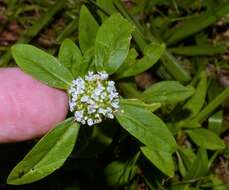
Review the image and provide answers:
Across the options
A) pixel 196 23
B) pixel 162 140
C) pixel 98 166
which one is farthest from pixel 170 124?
pixel 162 140

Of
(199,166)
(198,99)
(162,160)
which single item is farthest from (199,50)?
(162,160)

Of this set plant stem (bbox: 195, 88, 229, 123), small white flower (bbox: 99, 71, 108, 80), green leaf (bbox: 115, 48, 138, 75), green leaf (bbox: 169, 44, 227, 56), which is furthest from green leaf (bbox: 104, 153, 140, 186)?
small white flower (bbox: 99, 71, 108, 80)

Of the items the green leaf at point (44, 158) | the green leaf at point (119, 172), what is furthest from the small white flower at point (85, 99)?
the green leaf at point (119, 172)

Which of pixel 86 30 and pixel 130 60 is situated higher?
pixel 86 30

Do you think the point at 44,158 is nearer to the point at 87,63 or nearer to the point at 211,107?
the point at 87,63

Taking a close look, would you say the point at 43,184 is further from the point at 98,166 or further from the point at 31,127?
the point at 31,127

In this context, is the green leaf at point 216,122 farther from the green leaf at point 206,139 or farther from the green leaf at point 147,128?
the green leaf at point 147,128
